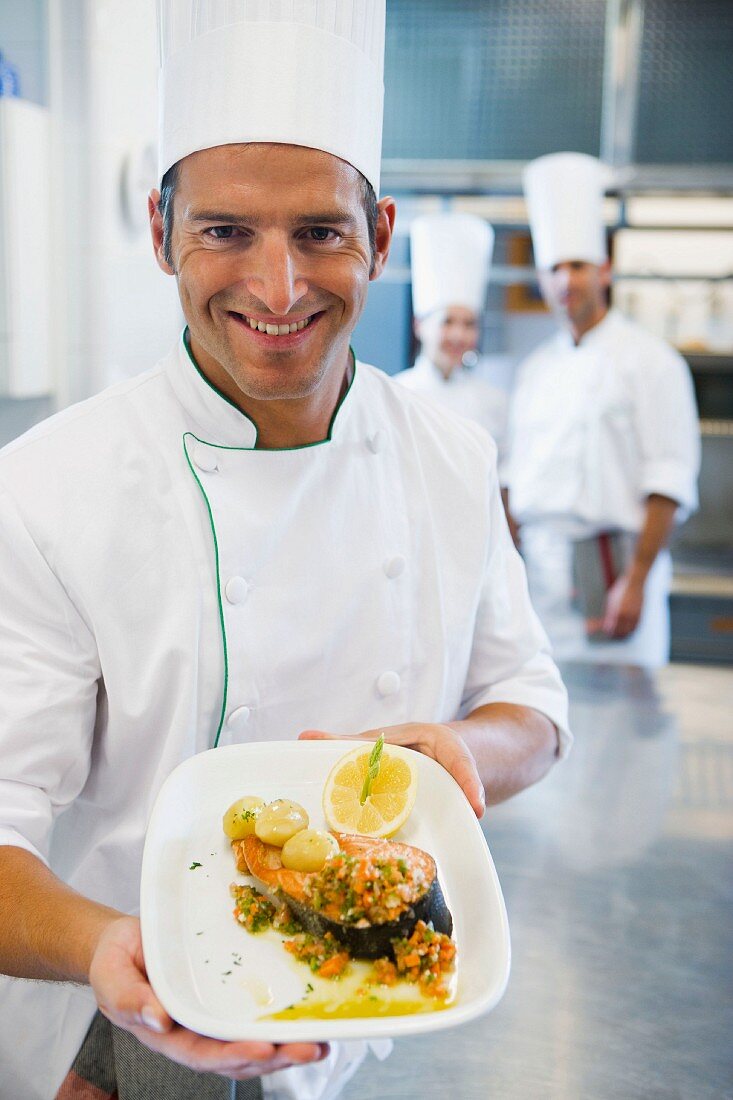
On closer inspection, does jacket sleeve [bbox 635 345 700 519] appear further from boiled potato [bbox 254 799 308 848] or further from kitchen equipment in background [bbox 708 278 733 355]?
boiled potato [bbox 254 799 308 848]

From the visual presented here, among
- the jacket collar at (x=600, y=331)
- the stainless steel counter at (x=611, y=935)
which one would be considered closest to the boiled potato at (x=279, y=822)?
the stainless steel counter at (x=611, y=935)

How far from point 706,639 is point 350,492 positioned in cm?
348

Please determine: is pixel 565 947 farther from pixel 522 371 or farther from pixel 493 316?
pixel 493 316

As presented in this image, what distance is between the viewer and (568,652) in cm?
329

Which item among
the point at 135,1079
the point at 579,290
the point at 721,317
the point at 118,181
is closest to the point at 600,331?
the point at 579,290

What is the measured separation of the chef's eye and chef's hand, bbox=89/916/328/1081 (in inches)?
28.2

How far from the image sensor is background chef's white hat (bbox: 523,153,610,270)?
3.99 meters

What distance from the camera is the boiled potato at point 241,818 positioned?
1.01 metres

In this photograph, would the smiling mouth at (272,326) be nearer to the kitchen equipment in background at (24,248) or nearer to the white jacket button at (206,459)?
the white jacket button at (206,459)

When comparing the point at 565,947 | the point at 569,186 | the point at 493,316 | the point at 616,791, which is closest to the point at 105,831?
the point at 565,947

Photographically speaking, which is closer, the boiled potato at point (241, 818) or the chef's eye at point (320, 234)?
the boiled potato at point (241, 818)

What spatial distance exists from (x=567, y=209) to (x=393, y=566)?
3.07 metres

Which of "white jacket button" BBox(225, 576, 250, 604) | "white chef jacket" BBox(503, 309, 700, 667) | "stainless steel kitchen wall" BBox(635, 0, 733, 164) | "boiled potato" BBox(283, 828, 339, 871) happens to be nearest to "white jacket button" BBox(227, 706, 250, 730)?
"white jacket button" BBox(225, 576, 250, 604)

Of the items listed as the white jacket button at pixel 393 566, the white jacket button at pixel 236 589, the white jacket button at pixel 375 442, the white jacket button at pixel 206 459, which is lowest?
the white jacket button at pixel 393 566
